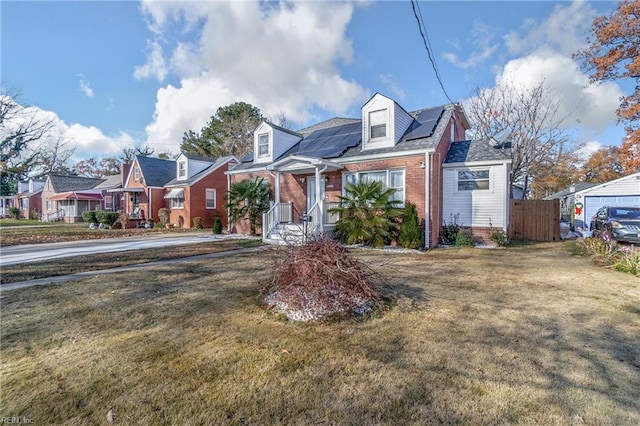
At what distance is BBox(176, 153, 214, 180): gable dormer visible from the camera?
22.8 meters

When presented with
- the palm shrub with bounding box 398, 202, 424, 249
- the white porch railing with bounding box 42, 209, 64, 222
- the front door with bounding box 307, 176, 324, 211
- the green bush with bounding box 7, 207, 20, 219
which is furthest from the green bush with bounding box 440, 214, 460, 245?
the green bush with bounding box 7, 207, 20, 219

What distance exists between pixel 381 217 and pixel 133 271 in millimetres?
7971

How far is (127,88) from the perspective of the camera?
1441 centimetres

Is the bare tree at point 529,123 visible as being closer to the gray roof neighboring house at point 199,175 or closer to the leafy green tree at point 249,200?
the leafy green tree at point 249,200

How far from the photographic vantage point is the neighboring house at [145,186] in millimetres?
23891

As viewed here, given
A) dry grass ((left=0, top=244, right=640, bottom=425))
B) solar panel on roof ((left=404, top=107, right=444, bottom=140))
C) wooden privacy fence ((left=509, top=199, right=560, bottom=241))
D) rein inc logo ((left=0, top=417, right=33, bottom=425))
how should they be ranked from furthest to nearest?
1. wooden privacy fence ((left=509, top=199, right=560, bottom=241))
2. solar panel on roof ((left=404, top=107, right=444, bottom=140))
3. dry grass ((left=0, top=244, right=640, bottom=425))
4. rein inc logo ((left=0, top=417, right=33, bottom=425))

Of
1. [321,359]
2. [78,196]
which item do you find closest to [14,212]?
[78,196]

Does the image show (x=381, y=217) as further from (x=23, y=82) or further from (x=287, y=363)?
(x=23, y=82)

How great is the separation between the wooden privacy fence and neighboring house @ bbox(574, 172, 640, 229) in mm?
8471

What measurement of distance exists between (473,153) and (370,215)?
540 centimetres

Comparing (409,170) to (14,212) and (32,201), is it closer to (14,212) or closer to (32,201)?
(32,201)

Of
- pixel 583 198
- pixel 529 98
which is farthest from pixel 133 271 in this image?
pixel 583 198

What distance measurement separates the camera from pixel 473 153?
1223 cm

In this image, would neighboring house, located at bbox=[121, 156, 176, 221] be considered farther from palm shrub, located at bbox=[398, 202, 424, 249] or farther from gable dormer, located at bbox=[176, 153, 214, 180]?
palm shrub, located at bbox=[398, 202, 424, 249]
